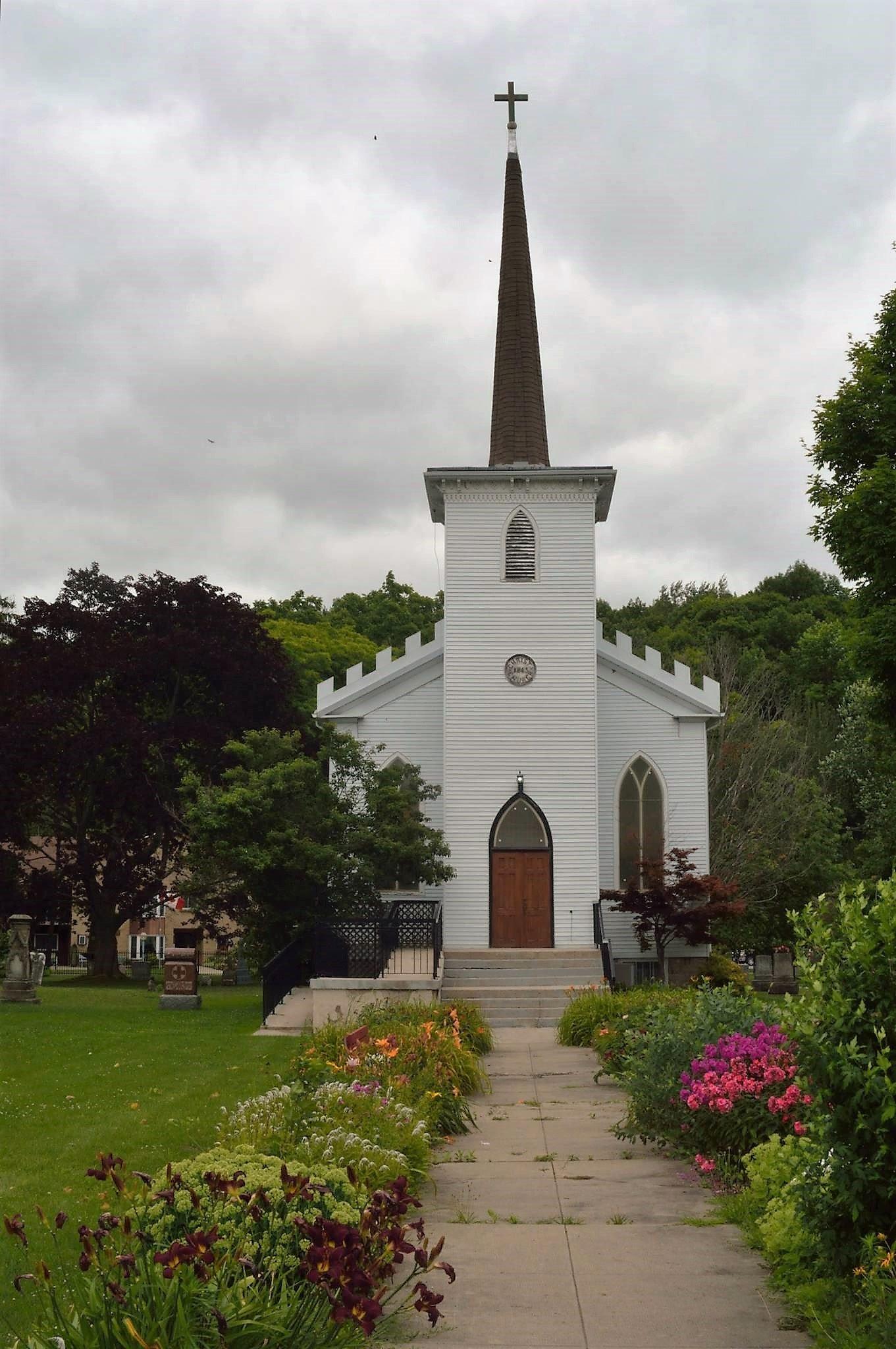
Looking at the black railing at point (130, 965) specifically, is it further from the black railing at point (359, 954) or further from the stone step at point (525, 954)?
the black railing at point (359, 954)

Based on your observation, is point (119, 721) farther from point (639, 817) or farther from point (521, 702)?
point (639, 817)

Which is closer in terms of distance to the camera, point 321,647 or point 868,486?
point 868,486

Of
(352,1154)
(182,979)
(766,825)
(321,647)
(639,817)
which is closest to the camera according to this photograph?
(352,1154)

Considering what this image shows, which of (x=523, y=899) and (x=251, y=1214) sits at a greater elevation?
(x=523, y=899)

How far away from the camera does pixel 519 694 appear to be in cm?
2702

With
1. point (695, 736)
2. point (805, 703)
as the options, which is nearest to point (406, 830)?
point (695, 736)

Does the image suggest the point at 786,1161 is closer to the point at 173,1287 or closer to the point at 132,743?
the point at 173,1287

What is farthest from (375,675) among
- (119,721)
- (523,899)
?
(119,721)

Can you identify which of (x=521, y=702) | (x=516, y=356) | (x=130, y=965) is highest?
(x=516, y=356)

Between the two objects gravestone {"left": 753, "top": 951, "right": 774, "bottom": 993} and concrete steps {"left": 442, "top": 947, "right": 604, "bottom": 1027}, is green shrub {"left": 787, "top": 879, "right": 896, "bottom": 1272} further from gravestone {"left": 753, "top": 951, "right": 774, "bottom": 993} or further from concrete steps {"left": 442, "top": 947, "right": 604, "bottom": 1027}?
gravestone {"left": 753, "top": 951, "right": 774, "bottom": 993}

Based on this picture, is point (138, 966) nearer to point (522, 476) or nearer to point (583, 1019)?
point (522, 476)

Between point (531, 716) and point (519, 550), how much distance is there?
11.9 feet

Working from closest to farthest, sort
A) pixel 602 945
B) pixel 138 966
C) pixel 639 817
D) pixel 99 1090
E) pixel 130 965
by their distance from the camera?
1. pixel 99 1090
2. pixel 602 945
3. pixel 639 817
4. pixel 138 966
5. pixel 130 965

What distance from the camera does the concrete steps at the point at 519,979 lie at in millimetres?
21844
